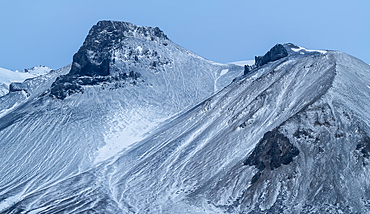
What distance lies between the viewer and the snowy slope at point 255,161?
3142 cm

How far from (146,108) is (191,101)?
10.2 m

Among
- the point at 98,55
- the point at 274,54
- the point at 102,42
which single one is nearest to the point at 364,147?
the point at 274,54

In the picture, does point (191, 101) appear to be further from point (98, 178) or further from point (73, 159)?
point (98, 178)

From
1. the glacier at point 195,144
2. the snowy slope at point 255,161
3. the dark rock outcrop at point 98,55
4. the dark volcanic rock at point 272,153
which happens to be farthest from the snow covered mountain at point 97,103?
the dark volcanic rock at point 272,153

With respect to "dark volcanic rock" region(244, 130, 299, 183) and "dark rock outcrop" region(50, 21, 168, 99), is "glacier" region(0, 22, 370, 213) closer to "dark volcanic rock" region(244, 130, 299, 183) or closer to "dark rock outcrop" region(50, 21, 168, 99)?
"dark volcanic rock" region(244, 130, 299, 183)

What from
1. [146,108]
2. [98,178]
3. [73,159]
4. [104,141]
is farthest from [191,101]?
[98,178]

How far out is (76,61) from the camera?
93.8 m

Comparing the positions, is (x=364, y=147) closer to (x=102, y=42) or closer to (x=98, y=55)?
(x=98, y=55)

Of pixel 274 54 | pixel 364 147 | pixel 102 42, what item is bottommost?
pixel 364 147

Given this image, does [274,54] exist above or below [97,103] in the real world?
below

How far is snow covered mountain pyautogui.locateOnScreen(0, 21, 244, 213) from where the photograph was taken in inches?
2254

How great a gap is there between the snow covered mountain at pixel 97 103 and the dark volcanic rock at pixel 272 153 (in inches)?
1011

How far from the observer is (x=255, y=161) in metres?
36.8

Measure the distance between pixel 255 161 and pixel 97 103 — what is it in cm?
4798
